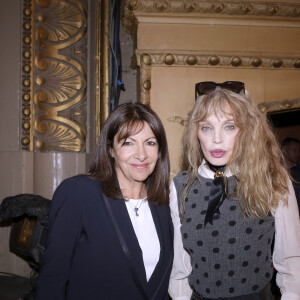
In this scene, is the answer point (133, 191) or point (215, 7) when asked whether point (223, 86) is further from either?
point (215, 7)

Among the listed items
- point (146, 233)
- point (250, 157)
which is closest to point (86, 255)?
point (146, 233)

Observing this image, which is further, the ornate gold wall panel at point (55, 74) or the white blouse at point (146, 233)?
the ornate gold wall panel at point (55, 74)

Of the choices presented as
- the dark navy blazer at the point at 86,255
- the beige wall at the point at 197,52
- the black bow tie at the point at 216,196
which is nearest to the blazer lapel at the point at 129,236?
the dark navy blazer at the point at 86,255

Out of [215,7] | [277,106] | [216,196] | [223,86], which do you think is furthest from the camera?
[277,106]

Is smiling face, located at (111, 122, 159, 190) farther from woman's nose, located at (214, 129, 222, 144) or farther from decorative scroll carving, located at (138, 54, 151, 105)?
decorative scroll carving, located at (138, 54, 151, 105)

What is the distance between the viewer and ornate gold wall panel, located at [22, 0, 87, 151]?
9.52 feet

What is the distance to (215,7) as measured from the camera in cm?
259

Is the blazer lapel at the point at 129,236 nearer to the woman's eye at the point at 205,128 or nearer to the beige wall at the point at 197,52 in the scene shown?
the woman's eye at the point at 205,128

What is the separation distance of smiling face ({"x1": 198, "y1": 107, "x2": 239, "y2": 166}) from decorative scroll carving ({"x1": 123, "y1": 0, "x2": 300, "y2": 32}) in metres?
1.51

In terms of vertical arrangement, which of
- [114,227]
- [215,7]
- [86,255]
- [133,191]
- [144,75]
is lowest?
[86,255]

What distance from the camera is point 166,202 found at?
166cm

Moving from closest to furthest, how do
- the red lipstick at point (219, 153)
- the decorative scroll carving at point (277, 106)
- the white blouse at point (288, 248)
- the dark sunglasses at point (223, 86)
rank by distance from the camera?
1. the white blouse at point (288, 248)
2. the red lipstick at point (219, 153)
3. the dark sunglasses at point (223, 86)
4. the decorative scroll carving at point (277, 106)

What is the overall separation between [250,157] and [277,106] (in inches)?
58.1

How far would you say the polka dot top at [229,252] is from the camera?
4.50 ft
